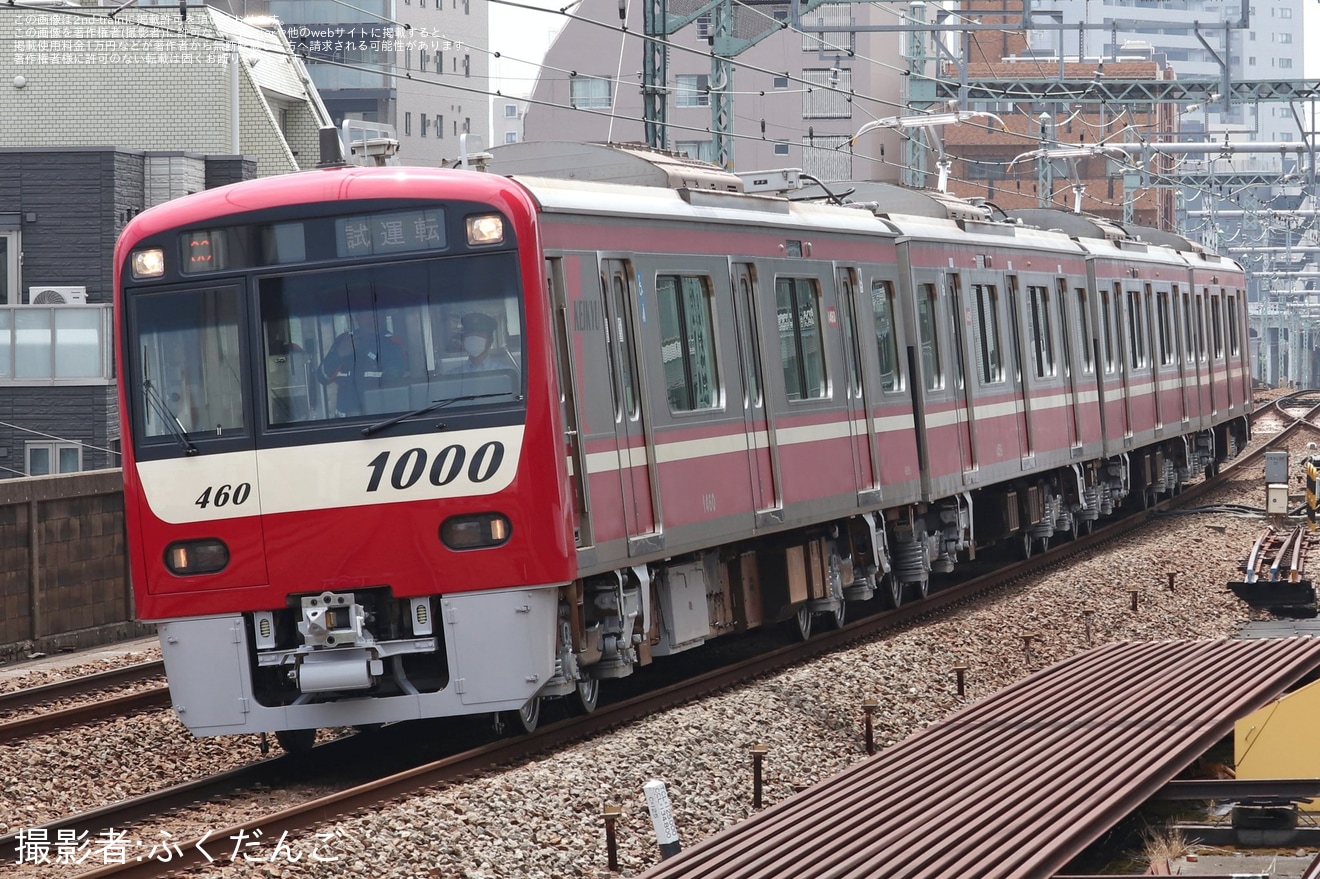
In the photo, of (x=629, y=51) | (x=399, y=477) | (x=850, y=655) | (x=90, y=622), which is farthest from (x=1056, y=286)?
(x=629, y=51)

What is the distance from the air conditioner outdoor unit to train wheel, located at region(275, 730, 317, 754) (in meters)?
18.5

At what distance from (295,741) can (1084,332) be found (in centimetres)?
1283

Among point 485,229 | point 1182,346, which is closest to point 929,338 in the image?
point 485,229

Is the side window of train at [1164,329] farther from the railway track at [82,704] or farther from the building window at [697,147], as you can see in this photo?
the building window at [697,147]

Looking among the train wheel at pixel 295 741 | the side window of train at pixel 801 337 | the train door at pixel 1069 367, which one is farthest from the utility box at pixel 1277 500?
the train wheel at pixel 295 741

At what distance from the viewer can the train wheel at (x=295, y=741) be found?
9.83 meters

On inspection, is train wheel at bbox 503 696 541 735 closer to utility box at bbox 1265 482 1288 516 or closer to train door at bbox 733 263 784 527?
train door at bbox 733 263 784 527

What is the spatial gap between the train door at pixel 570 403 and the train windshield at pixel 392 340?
464mm

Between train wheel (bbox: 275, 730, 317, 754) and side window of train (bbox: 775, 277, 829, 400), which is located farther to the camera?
side window of train (bbox: 775, 277, 829, 400)

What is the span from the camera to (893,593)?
15.4m

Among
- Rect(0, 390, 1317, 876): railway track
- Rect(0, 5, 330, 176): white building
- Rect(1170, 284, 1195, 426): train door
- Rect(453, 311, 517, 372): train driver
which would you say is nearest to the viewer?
Rect(0, 390, 1317, 876): railway track

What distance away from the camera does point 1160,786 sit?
7.48 meters

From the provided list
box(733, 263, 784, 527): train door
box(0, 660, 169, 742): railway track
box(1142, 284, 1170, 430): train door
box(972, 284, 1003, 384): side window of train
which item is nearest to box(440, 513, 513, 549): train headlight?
box(0, 660, 169, 742): railway track

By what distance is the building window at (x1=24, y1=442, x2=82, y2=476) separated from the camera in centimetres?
2742
